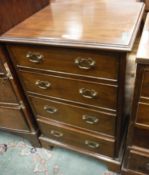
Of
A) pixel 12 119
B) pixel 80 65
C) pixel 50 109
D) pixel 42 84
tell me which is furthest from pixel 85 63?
pixel 12 119

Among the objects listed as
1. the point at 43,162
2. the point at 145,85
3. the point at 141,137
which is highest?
the point at 145,85

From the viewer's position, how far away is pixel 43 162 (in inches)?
53.6

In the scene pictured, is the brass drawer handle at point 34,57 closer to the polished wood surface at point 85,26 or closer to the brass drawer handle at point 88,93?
the polished wood surface at point 85,26

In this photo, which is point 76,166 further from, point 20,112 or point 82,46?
point 82,46

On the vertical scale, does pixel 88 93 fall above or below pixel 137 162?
above

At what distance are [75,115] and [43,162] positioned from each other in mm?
539

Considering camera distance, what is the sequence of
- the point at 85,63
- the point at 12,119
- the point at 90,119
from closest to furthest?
the point at 85,63
the point at 90,119
the point at 12,119

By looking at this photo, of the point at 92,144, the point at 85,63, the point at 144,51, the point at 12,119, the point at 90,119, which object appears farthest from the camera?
the point at 12,119

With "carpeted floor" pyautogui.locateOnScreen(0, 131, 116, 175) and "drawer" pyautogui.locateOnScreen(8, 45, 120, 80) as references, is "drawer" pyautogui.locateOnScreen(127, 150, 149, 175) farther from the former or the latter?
"drawer" pyautogui.locateOnScreen(8, 45, 120, 80)

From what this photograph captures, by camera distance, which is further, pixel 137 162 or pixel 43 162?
pixel 43 162

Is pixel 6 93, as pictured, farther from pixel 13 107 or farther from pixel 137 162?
pixel 137 162

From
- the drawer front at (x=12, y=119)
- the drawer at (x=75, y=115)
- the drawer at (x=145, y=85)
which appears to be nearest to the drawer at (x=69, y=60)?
the drawer at (x=145, y=85)

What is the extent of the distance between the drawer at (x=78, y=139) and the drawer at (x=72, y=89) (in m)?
0.28

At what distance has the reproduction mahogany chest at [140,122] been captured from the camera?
663 millimetres
